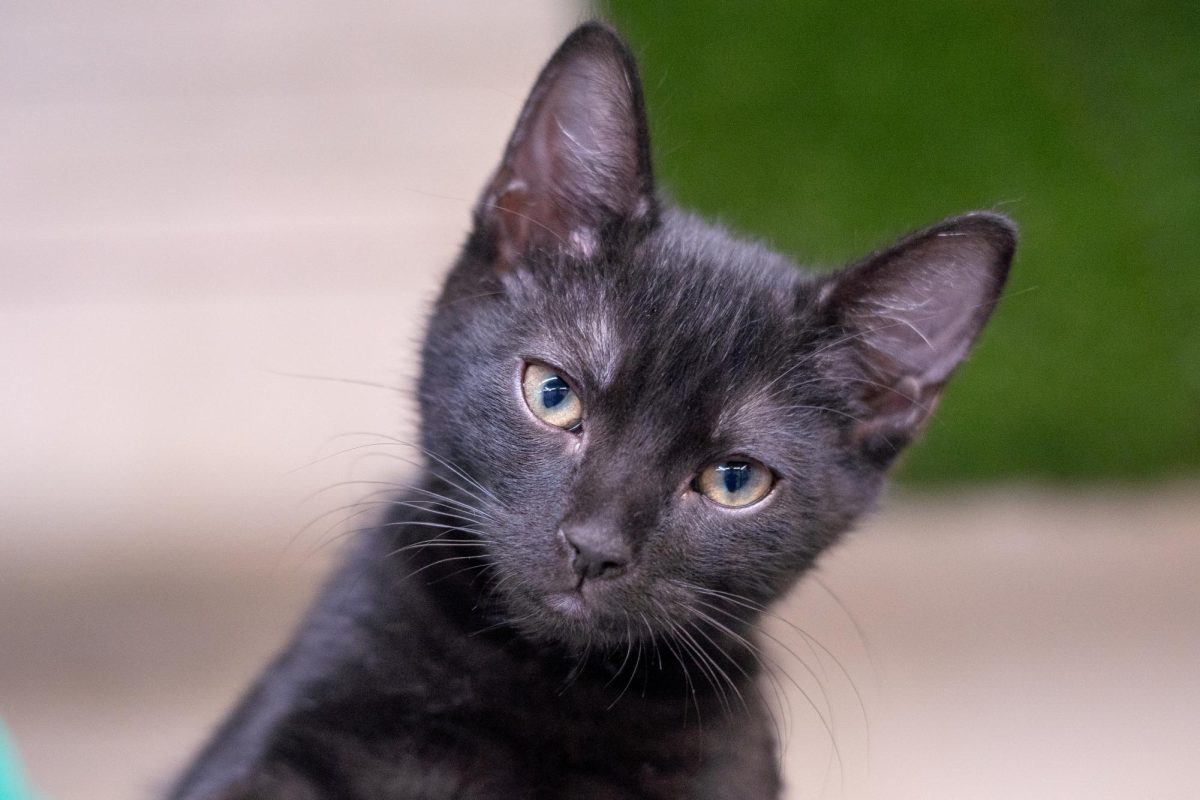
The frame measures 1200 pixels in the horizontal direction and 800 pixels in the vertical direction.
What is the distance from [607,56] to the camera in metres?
1.40

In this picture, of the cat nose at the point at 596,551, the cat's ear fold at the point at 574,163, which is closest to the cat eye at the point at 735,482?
the cat nose at the point at 596,551

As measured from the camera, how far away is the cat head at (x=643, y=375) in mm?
1339

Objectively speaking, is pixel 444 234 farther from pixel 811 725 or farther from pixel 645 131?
pixel 645 131


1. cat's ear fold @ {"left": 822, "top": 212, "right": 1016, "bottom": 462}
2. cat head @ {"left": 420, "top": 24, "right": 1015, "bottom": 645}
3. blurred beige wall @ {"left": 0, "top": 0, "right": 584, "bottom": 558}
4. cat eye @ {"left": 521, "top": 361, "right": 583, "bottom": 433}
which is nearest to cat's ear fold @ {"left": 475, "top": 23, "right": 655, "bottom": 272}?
cat head @ {"left": 420, "top": 24, "right": 1015, "bottom": 645}

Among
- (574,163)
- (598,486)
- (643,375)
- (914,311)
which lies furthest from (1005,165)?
(598,486)

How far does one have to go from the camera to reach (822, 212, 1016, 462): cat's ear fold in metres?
1.40

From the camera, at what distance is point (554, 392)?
4.63 feet

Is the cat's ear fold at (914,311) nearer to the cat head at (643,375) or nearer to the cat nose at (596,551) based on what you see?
the cat head at (643,375)

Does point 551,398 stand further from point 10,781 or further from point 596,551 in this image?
point 10,781

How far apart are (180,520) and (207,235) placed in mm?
860

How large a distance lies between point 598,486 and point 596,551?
0.27 ft

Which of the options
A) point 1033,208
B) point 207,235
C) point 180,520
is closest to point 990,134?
point 1033,208

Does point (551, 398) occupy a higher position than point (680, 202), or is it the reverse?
point (551, 398)

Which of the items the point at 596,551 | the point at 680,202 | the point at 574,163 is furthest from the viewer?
the point at 680,202
